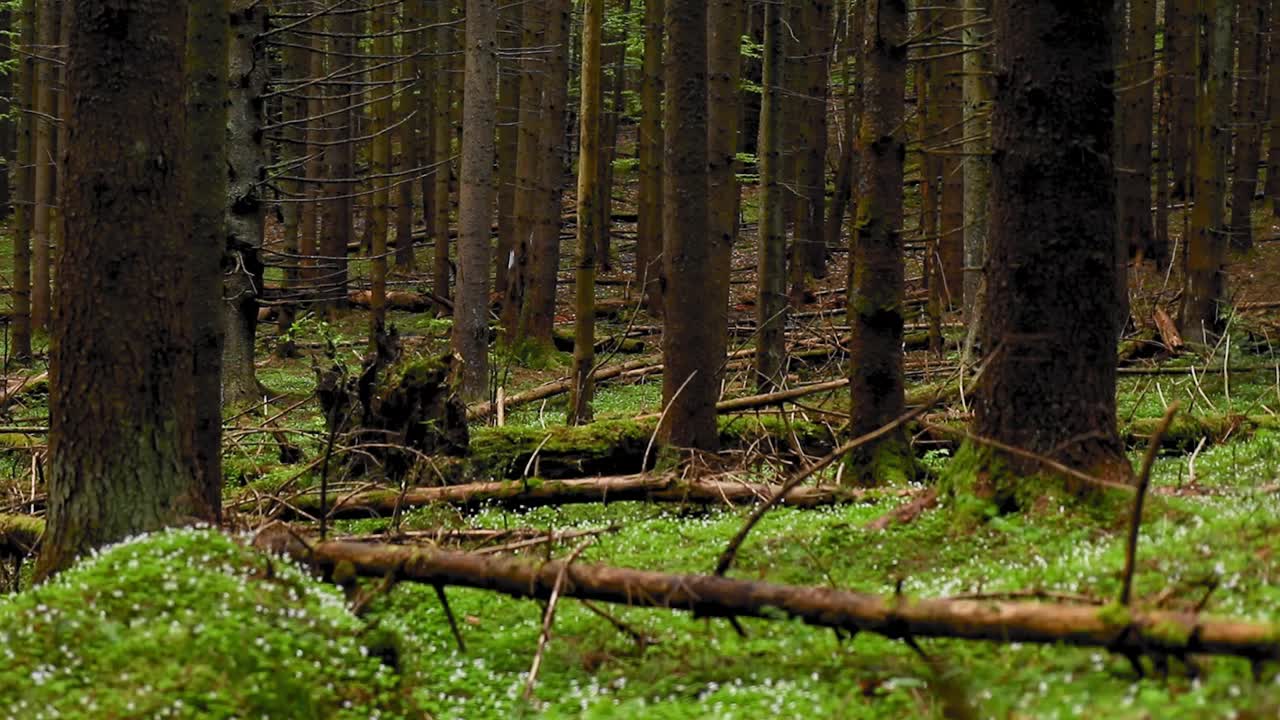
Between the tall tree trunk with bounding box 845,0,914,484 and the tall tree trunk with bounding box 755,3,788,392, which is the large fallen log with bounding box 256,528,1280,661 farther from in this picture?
the tall tree trunk with bounding box 755,3,788,392

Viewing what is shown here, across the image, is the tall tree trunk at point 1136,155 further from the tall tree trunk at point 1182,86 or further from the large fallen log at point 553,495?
the large fallen log at point 553,495

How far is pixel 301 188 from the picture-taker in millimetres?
38281

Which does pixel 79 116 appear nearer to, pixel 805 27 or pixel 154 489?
pixel 154 489

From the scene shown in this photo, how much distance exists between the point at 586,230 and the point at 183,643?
1138cm

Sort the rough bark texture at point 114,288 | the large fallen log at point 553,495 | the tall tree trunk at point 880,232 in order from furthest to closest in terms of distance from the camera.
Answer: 1. the large fallen log at point 553,495
2. the tall tree trunk at point 880,232
3. the rough bark texture at point 114,288

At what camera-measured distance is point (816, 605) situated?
5891 mm

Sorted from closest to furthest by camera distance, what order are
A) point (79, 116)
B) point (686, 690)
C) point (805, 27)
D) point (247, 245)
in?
point (686, 690) < point (79, 116) < point (247, 245) < point (805, 27)

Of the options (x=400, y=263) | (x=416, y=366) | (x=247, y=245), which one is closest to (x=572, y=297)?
(x=400, y=263)

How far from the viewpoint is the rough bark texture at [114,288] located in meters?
7.26

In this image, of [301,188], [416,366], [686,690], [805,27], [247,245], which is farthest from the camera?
[301,188]

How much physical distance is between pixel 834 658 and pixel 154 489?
4318mm

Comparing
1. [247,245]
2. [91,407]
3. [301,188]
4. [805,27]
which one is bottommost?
[91,407]

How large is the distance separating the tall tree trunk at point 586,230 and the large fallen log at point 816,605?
7.38 meters

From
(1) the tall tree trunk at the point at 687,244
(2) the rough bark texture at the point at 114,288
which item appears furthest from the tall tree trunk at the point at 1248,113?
(2) the rough bark texture at the point at 114,288
